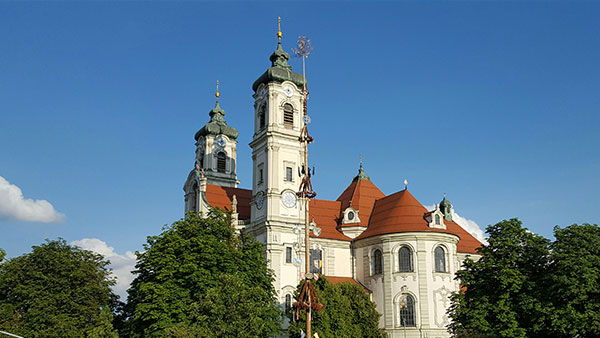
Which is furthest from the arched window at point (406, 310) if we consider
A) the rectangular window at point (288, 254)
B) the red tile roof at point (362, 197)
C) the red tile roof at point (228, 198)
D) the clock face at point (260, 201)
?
the red tile roof at point (228, 198)

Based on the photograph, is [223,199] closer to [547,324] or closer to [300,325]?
[300,325]

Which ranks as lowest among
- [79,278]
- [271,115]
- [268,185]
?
[79,278]

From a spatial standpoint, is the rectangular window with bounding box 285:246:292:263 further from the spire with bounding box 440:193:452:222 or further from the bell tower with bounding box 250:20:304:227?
the spire with bounding box 440:193:452:222

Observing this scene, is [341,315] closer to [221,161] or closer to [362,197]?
[362,197]

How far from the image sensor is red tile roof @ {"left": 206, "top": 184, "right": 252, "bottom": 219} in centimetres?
6328

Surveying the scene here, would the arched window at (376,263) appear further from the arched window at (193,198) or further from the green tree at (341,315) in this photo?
the arched window at (193,198)

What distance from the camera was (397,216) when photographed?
185 ft

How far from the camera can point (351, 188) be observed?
6688 cm

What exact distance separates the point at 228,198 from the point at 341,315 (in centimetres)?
2571

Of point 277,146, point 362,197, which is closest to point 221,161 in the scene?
point 277,146

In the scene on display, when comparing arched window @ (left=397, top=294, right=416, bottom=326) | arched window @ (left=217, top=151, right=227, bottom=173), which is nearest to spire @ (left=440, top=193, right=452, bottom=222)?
arched window @ (left=397, top=294, right=416, bottom=326)

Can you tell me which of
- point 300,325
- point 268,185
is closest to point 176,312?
point 300,325

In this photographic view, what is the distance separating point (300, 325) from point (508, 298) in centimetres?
1417

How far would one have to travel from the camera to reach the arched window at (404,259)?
53.8 m
